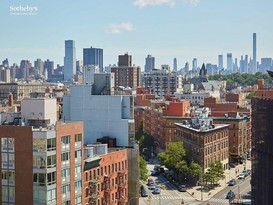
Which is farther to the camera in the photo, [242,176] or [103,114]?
[242,176]

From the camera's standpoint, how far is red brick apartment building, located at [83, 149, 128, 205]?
5460 cm

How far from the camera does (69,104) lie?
7150 cm

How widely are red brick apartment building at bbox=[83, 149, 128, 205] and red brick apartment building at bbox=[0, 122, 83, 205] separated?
19.9 ft

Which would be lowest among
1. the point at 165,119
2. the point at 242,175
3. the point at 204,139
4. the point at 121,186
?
the point at 242,175

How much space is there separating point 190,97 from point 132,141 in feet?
406

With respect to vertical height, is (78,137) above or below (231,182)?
above

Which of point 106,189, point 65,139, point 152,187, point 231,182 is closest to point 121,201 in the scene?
point 106,189

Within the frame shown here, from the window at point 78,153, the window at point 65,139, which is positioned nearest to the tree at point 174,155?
the window at point 78,153

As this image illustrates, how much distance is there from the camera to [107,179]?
59.2 meters

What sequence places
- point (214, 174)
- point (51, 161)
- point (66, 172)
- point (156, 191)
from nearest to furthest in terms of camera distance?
point (51, 161) → point (66, 172) → point (156, 191) → point (214, 174)

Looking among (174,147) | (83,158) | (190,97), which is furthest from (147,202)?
(190,97)

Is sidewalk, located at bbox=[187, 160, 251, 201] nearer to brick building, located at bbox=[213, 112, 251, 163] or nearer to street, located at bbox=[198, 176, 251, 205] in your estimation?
street, located at bbox=[198, 176, 251, 205]

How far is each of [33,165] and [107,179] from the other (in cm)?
1427

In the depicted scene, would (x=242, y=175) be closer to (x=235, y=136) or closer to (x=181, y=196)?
(x=235, y=136)
